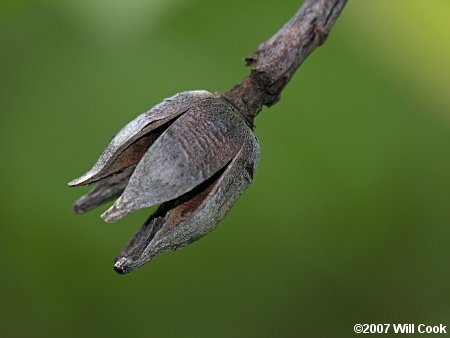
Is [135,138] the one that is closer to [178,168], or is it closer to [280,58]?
[178,168]

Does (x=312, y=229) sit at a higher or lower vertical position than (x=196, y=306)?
higher

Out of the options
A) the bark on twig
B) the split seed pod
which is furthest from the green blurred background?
the split seed pod

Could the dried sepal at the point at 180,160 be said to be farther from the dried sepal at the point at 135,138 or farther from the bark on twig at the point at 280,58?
the bark on twig at the point at 280,58

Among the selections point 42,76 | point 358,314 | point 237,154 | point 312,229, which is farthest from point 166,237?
point 42,76

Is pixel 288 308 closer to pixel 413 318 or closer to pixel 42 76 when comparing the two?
pixel 413 318

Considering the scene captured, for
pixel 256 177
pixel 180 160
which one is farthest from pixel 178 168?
pixel 256 177

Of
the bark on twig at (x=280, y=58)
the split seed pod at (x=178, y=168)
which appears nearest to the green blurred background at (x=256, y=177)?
the bark on twig at (x=280, y=58)

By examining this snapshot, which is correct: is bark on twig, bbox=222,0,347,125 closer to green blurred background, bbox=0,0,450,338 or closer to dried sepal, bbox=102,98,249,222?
dried sepal, bbox=102,98,249,222
